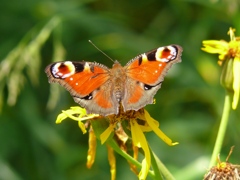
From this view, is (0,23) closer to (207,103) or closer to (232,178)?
(207,103)

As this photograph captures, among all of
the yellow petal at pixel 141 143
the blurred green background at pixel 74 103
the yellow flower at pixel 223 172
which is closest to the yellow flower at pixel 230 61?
the yellow flower at pixel 223 172

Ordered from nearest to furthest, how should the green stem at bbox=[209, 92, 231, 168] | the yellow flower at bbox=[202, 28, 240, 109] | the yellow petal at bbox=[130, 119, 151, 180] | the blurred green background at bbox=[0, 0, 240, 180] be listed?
1. the yellow petal at bbox=[130, 119, 151, 180]
2. the green stem at bbox=[209, 92, 231, 168]
3. the yellow flower at bbox=[202, 28, 240, 109]
4. the blurred green background at bbox=[0, 0, 240, 180]

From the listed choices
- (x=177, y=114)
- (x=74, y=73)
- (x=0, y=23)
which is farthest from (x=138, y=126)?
(x=0, y=23)

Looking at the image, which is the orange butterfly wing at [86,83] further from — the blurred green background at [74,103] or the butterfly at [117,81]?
the blurred green background at [74,103]

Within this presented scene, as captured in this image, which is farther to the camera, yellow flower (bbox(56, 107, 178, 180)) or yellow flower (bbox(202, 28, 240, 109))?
yellow flower (bbox(202, 28, 240, 109))

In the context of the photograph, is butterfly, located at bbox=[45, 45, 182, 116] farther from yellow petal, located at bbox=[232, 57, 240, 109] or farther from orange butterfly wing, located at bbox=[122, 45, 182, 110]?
yellow petal, located at bbox=[232, 57, 240, 109]

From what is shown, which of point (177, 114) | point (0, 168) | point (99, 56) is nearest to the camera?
point (0, 168)

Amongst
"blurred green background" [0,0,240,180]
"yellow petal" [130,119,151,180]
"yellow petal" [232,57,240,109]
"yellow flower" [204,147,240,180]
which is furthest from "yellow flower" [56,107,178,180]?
"blurred green background" [0,0,240,180]
